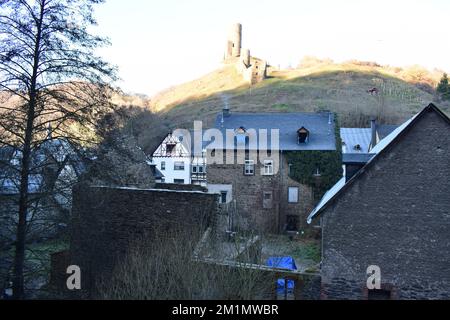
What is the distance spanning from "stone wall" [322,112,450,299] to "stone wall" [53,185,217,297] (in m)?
4.56

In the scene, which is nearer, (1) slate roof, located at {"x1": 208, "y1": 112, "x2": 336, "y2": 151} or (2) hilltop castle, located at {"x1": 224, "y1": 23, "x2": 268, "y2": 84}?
(1) slate roof, located at {"x1": 208, "y1": 112, "x2": 336, "y2": 151}

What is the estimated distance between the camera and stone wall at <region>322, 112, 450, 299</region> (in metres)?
13.1

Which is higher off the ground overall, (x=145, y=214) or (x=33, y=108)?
(x=33, y=108)

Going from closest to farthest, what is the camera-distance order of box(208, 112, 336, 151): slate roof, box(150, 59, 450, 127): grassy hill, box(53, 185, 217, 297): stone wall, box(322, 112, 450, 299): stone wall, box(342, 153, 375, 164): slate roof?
box(322, 112, 450, 299): stone wall
box(342, 153, 375, 164): slate roof
box(53, 185, 217, 297): stone wall
box(208, 112, 336, 151): slate roof
box(150, 59, 450, 127): grassy hill

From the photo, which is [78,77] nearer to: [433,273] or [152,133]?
[433,273]

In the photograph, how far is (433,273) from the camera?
13.1m

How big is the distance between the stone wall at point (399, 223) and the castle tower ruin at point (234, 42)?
108m

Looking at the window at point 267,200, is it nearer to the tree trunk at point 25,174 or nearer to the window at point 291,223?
the window at point 291,223

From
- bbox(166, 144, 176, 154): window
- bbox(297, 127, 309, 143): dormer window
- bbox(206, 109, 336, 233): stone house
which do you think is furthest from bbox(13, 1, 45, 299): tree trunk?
bbox(166, 144, 176, 154): window

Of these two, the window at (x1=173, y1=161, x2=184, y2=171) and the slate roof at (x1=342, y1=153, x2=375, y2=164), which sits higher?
the window at (x1=173, y1=161, x2=184, y2=171)

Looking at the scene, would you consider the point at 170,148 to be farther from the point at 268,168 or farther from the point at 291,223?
the point at 291,223

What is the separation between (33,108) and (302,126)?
2376cm

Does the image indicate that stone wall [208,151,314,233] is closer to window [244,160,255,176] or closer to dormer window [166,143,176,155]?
window [244,160,255,176]

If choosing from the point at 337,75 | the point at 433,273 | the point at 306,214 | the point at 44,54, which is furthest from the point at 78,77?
the point at 337,75
